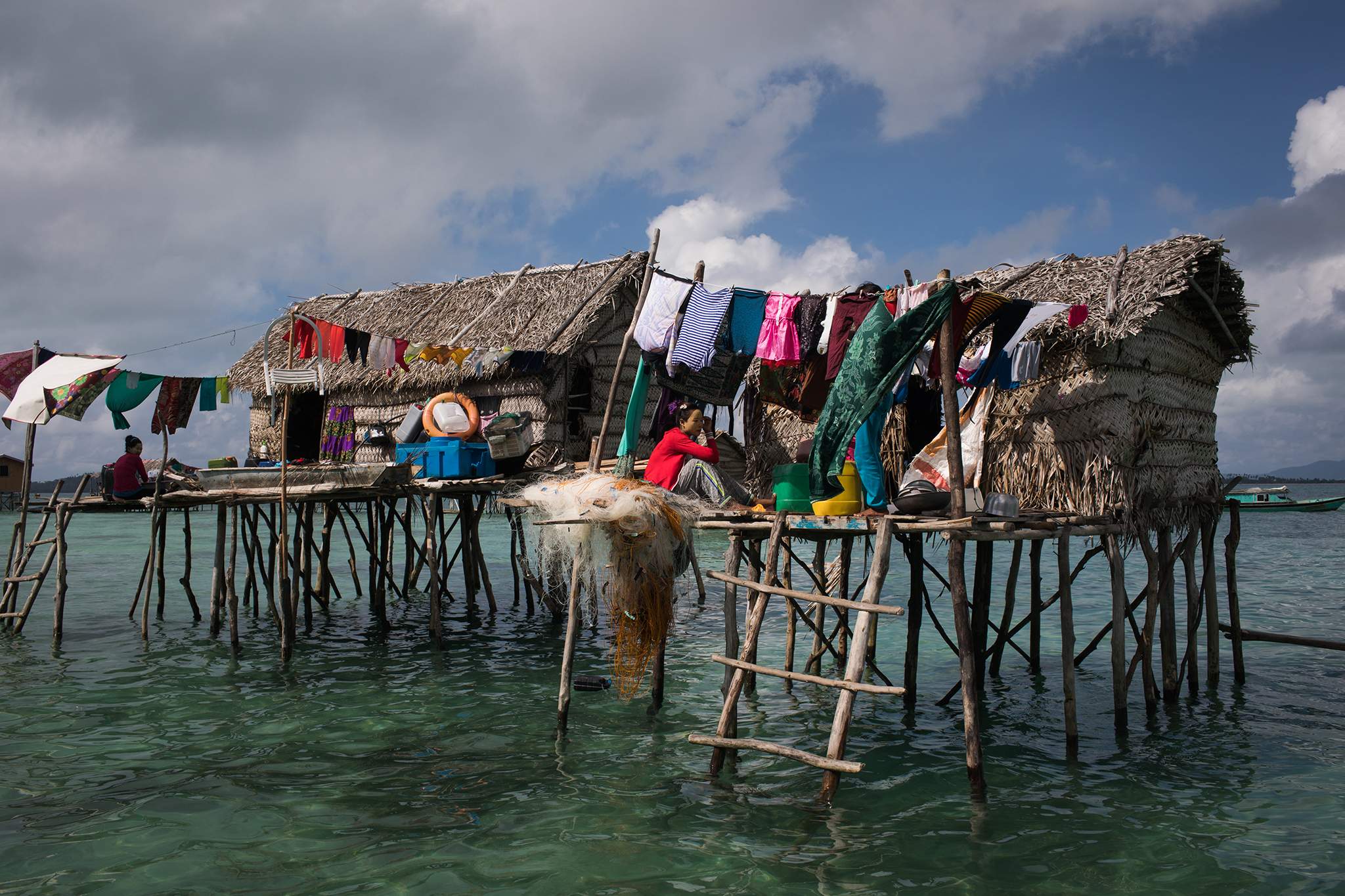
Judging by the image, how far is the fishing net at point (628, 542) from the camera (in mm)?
7934

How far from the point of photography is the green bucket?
791 centimetres

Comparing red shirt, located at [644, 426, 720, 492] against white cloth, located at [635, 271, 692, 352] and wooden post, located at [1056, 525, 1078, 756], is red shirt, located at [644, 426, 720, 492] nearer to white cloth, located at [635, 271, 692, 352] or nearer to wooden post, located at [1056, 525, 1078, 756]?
white cloth, located at [635, 271, 692, 352]

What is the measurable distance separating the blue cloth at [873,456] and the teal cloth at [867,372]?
0.38 ft

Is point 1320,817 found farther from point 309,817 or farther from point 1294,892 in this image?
point 309,817

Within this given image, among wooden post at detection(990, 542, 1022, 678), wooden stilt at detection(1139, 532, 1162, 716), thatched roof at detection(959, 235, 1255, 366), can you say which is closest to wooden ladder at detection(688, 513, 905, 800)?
thatched roof at detection(959, 235, 1255, 366)

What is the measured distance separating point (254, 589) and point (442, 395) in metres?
5.56

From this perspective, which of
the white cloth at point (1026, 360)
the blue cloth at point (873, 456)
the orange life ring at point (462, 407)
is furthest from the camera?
the orange life ring at point (462, 407)

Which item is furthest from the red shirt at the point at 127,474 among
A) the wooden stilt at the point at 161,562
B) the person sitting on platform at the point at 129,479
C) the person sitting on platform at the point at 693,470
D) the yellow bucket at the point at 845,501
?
the yellow bucket at the point at 845,501

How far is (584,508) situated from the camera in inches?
315

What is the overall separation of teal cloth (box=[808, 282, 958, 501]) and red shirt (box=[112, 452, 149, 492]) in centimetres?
911

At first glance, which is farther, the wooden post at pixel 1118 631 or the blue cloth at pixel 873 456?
the wooden post at pixel 1118 631

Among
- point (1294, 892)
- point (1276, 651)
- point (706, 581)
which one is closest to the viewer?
point (1294, 892)

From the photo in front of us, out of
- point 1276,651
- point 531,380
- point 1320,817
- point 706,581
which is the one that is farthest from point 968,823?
point 706,581

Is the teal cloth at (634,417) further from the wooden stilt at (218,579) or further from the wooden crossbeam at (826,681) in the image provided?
the wooden stilt at (218,579)
